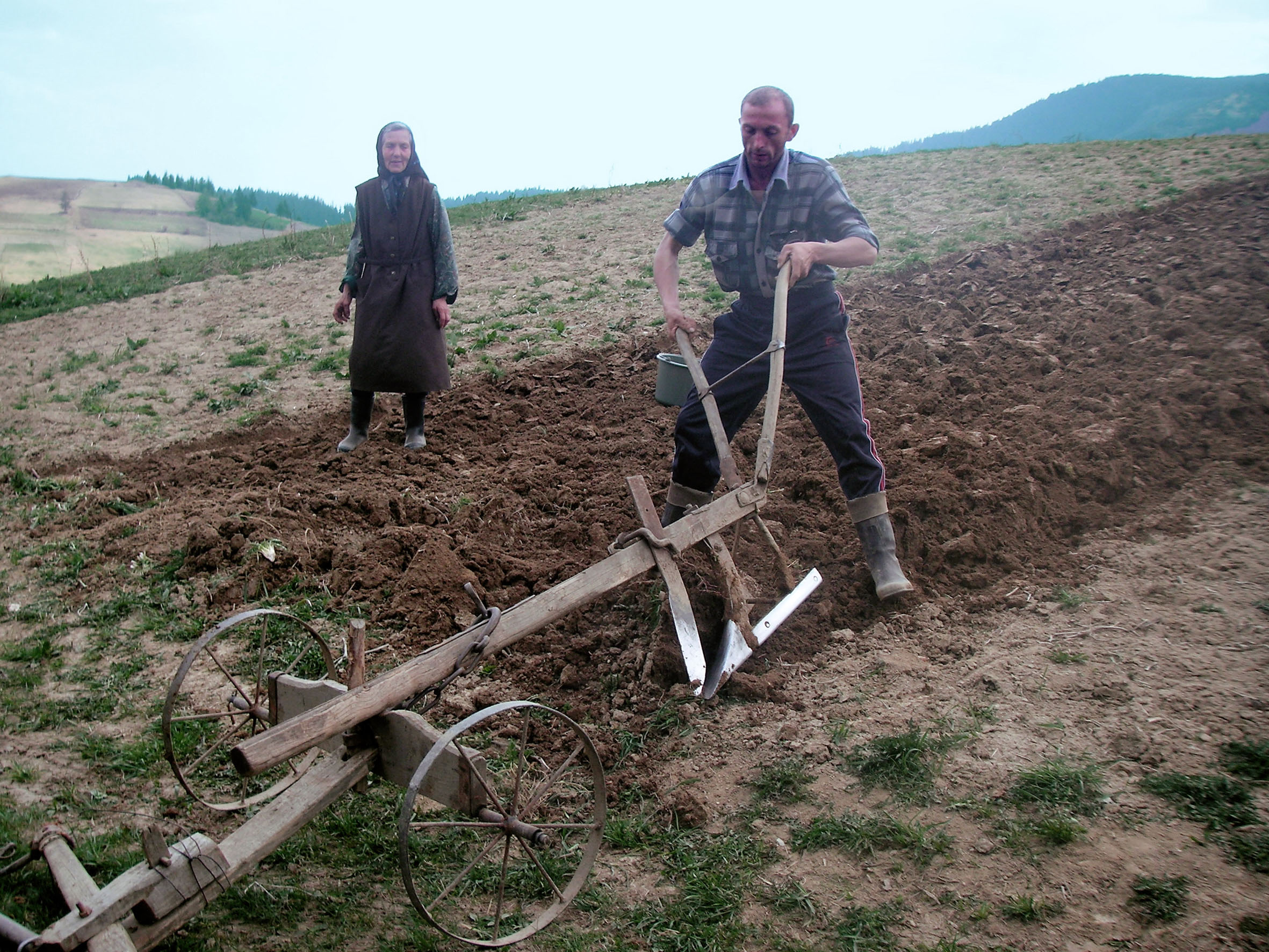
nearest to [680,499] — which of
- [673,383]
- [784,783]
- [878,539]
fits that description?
[673,383]

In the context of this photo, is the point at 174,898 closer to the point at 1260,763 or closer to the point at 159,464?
the point at 1260,763

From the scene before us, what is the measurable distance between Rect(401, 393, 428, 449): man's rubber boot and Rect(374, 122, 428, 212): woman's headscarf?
1.31 metres

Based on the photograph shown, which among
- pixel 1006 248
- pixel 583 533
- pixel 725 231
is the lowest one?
pixel 583 533

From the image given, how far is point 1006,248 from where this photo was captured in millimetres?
9352

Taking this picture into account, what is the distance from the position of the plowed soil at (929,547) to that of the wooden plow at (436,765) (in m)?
0.26

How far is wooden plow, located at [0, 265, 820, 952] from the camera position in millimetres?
2201

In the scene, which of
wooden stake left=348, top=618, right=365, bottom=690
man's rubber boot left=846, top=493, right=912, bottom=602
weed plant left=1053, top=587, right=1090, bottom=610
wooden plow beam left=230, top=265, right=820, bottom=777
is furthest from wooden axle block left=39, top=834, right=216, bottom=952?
weed plant left=1053, top=587, right=1090, bottom=610

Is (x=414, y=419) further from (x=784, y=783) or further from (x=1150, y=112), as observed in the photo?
(x=1150, y=112)

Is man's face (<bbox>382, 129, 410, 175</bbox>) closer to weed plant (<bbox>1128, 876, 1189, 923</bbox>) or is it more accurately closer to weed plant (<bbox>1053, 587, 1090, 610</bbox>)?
weed plant (<bbox>1053, 587, 1090, 610</bbox>)

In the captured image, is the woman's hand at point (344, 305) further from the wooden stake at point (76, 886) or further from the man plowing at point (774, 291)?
the wooden stake at point (76, 886)

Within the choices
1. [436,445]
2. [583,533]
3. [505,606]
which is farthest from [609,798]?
[436,445]

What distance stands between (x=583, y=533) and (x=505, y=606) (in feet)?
2.58

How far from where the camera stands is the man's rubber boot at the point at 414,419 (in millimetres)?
6438

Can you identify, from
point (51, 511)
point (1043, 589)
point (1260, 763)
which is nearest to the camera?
point (1260, 763)
